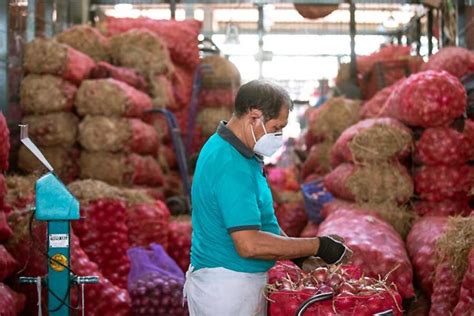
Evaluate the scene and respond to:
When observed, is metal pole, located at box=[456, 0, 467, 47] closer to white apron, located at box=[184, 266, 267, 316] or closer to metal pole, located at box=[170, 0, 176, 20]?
metal pole, located at box=[170, 0, 176, 20]

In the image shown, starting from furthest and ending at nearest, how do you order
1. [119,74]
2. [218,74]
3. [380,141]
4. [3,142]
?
1. [218,74]
2. [119,74]
3. [380,141]
4. [3,142]

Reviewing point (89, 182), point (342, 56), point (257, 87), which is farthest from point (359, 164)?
point (342, 56)

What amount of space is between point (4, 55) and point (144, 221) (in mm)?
1759

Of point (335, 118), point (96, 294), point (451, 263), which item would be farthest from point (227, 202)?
point (335, 118)

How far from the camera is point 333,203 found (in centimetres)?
696

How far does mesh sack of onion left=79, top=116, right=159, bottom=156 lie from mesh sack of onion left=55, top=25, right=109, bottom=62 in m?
1.08

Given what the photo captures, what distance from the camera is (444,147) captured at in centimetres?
611

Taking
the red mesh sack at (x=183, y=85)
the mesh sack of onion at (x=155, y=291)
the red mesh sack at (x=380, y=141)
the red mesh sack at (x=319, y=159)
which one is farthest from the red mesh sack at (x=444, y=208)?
the red mesh sack at (x=183, y=85)

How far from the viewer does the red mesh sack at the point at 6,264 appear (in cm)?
454

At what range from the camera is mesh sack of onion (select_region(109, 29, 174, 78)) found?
8531mm

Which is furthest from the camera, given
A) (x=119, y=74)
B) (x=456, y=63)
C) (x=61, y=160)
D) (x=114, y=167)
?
(x=119, y=74)

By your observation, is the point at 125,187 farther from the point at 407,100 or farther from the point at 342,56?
the point at 342,56

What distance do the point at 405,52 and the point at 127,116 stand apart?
4871mm

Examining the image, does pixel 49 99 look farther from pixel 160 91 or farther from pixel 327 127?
pixel 327 127
